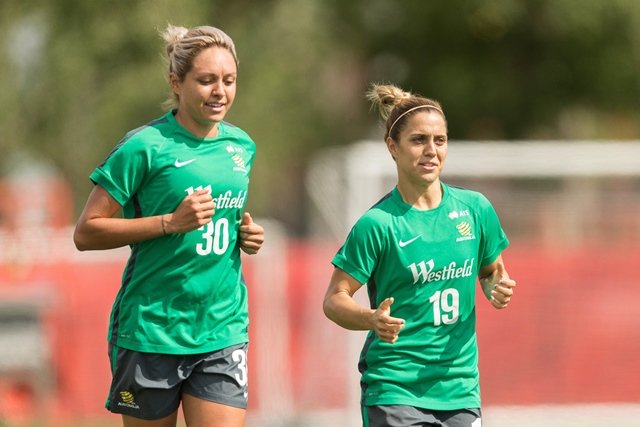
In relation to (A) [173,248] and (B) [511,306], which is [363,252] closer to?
(A) [173,248]

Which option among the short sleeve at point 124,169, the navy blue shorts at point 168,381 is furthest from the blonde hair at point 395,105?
the navy blue shorts at point 168,381

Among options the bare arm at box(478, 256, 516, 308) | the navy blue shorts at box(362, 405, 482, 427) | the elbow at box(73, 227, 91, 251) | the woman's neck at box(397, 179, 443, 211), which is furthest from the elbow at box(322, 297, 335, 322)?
the elbow at box(73, 227, 91, 251)

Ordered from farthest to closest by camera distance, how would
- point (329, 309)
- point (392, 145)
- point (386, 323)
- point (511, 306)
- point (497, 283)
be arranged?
point (511, 306), point (392, 145), point (497, 283), point (329, 309), point (386, 323)

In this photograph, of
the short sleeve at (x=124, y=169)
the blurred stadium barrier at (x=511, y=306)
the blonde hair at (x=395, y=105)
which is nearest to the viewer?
the short sleeve at (x=124, y=169)

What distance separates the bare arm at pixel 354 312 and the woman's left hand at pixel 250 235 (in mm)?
396

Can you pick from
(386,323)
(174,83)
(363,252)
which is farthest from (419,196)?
(174,83)

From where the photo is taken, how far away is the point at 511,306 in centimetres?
1232

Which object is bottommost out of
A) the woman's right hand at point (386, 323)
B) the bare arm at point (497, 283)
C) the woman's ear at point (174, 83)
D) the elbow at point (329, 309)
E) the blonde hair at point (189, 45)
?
the woman's right hand at point (386, 323)

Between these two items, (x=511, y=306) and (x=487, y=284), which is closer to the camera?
(x=487, y=284)

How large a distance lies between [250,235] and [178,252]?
0.32 meters

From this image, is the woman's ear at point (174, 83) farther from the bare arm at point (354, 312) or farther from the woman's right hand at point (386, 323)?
the woman's right hand at point (386, 323)

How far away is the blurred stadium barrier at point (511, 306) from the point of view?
12.0 metres

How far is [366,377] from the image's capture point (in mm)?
5375

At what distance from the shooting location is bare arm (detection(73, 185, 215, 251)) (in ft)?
17.3
